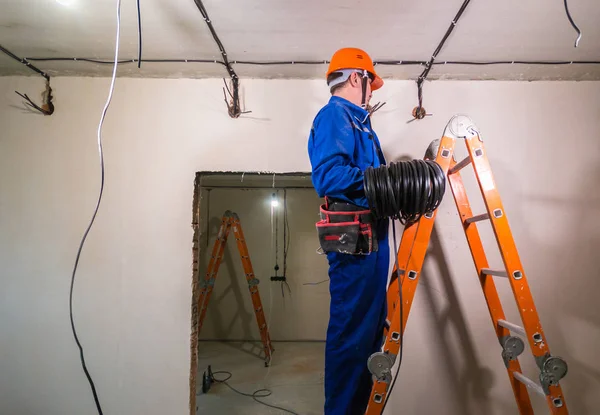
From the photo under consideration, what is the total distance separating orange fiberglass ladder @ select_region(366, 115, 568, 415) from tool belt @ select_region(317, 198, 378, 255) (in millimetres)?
250

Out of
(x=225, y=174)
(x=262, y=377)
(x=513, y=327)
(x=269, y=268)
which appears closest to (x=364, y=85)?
(x=225, y=174)

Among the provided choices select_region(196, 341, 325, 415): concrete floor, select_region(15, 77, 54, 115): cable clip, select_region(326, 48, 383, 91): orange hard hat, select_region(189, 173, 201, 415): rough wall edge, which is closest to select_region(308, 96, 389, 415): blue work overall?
select_region(326, 48, 383, 91): orange hard hat

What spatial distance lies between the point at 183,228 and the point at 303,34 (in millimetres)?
1235

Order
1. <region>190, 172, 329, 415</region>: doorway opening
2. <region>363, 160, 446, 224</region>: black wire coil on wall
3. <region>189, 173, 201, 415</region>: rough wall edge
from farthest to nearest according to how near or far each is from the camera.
→ <region>190, 172, 329, 415</region>: doorway opening → <region>189, 173, 201, 415</region>: rough wall edge → <region>363, 160, 446, 224</region>: black wire coil on wall

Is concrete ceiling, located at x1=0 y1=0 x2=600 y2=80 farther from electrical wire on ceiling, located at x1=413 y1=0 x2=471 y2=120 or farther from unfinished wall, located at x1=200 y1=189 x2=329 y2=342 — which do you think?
unfinished wall, located at x1=200 y1=189 x2=329 y2=342

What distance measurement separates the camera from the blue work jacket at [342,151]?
45.7 inches

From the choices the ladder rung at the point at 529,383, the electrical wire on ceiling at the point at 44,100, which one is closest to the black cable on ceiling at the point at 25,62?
the electrical wire on ceiling at the point at 44,100

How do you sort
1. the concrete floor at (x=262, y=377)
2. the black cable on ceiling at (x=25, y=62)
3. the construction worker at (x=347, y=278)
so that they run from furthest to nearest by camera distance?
the concrete floor at (x=262, y=377), the black cable on ceiling at (x=25, y=62), the construction worker at (x=347, y=278)

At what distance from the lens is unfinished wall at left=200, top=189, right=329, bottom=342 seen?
470cm

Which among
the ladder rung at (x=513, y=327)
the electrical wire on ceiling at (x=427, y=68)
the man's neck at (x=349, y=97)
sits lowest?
the ladder rung at (x=513, y=327)

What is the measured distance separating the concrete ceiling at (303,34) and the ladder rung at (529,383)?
1552 mm

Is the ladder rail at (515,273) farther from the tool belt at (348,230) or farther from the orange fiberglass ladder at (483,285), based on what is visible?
the tool belt at (348,230)

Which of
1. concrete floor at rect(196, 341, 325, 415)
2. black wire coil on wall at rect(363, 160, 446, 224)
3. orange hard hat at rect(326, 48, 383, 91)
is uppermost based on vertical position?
orange hard hat at rect(326, 48, 383, 91)

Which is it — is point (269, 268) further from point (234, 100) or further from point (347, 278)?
point (347, 278)
